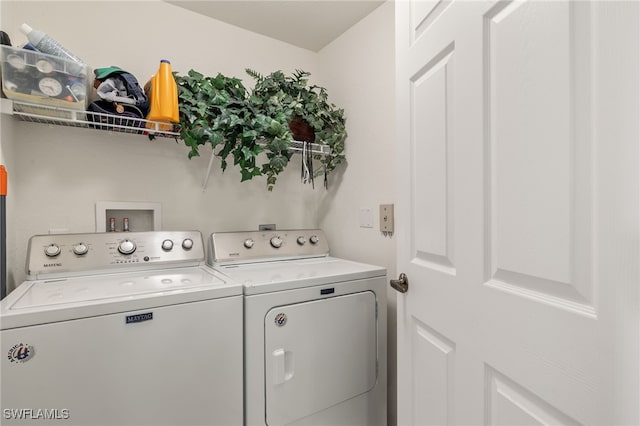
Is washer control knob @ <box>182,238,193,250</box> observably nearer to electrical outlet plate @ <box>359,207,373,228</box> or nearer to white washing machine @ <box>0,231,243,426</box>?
white washing machine @ <box>0,231,243,426</box>

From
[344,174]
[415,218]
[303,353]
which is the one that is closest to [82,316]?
[303,353]

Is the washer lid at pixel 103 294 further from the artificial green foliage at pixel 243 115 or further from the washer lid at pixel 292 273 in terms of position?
the artificial green foliage at pixel 243 115

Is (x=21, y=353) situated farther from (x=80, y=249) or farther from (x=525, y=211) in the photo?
(x=525, y=211)

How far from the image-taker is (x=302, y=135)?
6.08 ft

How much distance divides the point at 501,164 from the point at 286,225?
5.26ft

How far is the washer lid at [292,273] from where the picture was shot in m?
1.28

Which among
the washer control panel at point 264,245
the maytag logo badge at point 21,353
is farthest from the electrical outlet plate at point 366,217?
the maytag logo badge at point 21,353

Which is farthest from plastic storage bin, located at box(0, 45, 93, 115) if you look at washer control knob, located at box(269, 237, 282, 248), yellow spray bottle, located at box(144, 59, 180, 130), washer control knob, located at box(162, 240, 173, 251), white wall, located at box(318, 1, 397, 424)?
white wall, located at box(318, 1, 397, 424)

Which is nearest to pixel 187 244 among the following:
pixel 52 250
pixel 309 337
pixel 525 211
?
pixel 52 250

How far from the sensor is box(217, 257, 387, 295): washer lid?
128cm

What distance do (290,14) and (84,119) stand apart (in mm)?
1262

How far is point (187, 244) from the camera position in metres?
1.61

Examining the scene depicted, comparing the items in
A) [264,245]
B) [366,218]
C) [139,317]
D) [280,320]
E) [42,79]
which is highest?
[42,79]

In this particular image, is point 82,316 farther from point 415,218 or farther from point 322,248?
point 322,248
